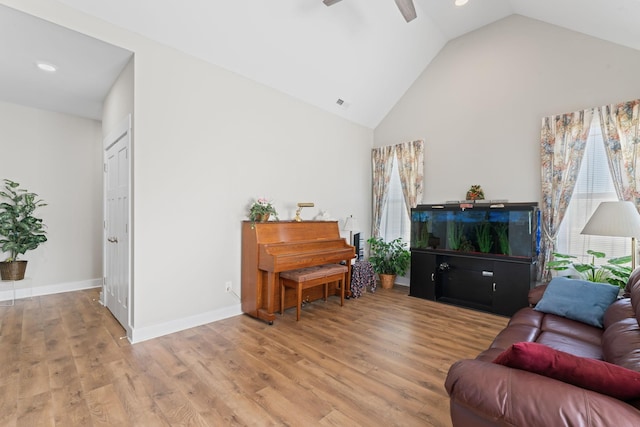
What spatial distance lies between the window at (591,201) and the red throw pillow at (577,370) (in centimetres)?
313

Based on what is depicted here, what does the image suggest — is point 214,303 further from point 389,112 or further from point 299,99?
point 389,112

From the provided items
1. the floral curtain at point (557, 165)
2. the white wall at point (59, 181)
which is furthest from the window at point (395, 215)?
the white wall at point (59, 181)

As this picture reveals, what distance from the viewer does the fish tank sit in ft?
11.6

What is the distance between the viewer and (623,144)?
10.3 feet

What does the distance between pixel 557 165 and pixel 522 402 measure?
357cm

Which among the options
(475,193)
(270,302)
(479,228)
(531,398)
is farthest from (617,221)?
(270,302)

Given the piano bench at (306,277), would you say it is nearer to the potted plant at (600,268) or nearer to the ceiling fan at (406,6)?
the potted plant at (600,268)

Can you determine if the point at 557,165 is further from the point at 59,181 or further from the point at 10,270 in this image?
the point at 10,270

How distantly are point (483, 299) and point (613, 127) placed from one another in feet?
8.10

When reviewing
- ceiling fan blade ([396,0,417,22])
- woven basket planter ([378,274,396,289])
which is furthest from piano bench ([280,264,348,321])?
ceiling fan blade ([396,0,417,22])

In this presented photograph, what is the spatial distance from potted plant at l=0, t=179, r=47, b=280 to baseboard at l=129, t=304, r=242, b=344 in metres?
2.58

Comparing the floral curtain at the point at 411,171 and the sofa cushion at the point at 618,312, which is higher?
the floral curtain at the point at 411,171

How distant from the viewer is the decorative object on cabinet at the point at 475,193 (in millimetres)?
4095

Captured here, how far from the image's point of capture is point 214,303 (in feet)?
11.1
